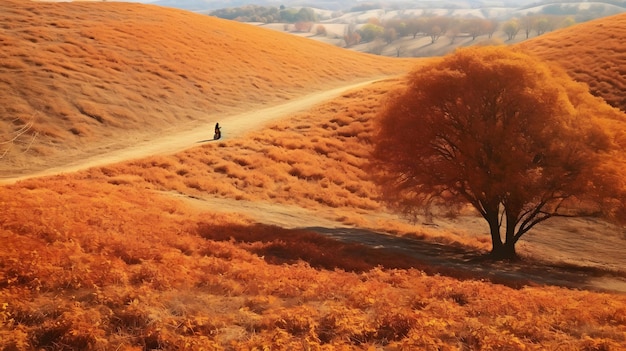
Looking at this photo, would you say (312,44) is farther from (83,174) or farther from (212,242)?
(212,242)

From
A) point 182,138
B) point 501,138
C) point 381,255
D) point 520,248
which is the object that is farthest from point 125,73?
point 520,248

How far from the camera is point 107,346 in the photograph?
716 cm

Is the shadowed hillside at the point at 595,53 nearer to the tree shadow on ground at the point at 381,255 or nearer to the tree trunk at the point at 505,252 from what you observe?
the tree trunk at the point at 505,252

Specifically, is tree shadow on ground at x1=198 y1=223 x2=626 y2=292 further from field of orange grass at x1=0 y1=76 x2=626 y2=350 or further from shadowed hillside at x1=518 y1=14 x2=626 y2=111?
shadowed hillside at x1=518 y1=14 x2=626 y2=111

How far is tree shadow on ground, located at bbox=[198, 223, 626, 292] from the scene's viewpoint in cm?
1544

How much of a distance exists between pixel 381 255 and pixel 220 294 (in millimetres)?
9306

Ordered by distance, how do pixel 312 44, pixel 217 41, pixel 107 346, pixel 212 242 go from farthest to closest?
pixel 312 44, pixel 217 41, pixel 212 242, pixel 107 346

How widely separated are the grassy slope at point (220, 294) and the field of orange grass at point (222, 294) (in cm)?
3

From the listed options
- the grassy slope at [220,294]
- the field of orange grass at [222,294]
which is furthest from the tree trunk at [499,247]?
the grassy slope at [220,294]

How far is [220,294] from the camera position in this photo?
31.7 feet

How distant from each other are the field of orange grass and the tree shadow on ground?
122mm

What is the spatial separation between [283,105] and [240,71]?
12.2 meters

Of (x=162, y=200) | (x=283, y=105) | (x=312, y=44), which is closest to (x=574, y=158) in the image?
(x=162, y=200)

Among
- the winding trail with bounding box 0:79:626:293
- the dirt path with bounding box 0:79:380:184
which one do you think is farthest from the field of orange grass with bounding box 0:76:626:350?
the dirt path with bounding box 0:79:380:184
